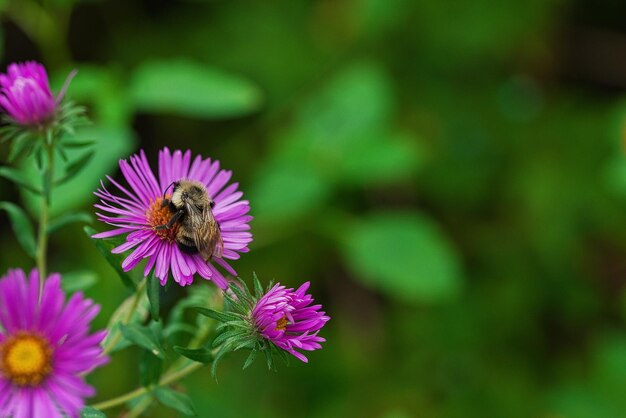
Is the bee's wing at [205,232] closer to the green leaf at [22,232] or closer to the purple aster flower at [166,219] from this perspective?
the purple aster flower at [166,219]

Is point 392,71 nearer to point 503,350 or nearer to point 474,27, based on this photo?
point 474,27

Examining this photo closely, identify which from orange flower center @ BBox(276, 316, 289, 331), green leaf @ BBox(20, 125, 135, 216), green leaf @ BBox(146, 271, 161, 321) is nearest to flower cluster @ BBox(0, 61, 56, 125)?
green leaf @ BBox(146, 271, 161, 321)

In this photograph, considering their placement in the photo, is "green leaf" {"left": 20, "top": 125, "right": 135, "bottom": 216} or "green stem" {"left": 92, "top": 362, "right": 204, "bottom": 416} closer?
"green stem" {"left": 92, "top": 362, "right": 204, "bottom": 416}

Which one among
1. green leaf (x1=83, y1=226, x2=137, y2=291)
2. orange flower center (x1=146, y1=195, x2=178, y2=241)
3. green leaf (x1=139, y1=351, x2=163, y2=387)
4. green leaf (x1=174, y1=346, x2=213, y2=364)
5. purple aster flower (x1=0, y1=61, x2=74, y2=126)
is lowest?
green leaf (x1=139, y1=351, x2=163, y2=387)

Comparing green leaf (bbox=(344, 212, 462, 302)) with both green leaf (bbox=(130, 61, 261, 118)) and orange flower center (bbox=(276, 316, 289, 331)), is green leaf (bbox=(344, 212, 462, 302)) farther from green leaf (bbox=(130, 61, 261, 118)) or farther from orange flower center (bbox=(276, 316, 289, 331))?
orange flower center (bbox=(276, 316, 289, 331))

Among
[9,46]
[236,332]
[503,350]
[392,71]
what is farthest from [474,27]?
[236,332]

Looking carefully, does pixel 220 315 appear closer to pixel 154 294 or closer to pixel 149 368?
pixel 154 294

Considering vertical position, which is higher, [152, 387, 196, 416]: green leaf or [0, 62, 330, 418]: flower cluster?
[0, 62, 330, 418]: flower cluster

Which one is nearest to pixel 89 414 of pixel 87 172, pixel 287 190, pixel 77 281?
pixel 77 281
